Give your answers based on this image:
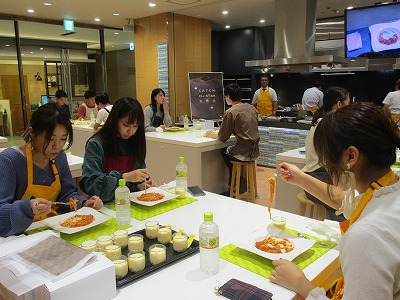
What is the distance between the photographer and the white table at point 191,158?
166 inches

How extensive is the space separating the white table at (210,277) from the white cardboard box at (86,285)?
7 cm

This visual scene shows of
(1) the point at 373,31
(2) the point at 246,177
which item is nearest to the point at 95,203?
(2) the point at 246,177

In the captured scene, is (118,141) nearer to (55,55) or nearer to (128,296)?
(128,296)

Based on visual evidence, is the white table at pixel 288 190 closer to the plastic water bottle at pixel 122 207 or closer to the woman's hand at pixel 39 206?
the plastic water bottle at pixel 122 207

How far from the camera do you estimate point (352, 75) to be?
7.84m

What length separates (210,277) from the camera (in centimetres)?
129

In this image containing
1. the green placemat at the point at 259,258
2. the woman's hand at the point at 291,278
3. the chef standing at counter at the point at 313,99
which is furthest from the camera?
the chef standing at counter at the point at 313,99

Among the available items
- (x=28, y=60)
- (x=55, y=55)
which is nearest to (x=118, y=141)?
(x=28, y=60)

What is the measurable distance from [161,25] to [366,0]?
421 cm

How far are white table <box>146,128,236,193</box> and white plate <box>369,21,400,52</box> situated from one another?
2.15 m

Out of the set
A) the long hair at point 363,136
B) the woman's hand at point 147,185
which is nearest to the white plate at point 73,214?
the woman's hand at point 147,185

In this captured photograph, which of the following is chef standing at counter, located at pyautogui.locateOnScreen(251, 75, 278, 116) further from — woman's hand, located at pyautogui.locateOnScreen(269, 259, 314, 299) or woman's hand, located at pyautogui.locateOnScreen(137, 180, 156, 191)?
woman's hand, located at pyautogui.locateOnScreen(269, 259, 314, 299)

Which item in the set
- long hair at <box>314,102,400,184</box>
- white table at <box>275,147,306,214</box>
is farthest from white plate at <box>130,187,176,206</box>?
white table at <box>275,147,306,214</box>

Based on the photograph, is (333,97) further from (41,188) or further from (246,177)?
(41,188)
